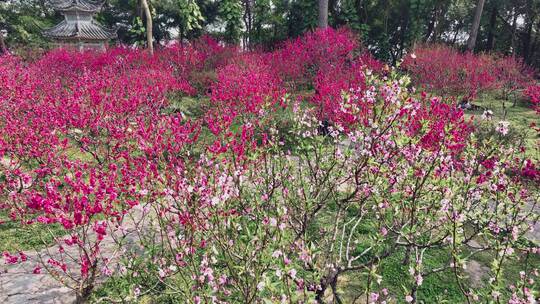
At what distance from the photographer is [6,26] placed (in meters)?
26.5

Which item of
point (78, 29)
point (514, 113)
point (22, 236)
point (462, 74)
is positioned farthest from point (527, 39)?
point (78, 29)

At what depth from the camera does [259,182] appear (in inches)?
185

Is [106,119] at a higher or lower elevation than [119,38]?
lower

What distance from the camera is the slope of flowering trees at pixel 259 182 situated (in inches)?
128

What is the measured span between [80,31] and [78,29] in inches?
9.0

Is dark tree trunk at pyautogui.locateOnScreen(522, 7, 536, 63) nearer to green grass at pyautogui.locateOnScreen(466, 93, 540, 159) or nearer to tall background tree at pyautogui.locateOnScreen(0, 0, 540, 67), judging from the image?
tall background tree at pyautogui.locateOnScreen(0, 0, 540, 67)

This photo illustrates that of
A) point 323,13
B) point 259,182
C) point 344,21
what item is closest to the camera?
point 259,182

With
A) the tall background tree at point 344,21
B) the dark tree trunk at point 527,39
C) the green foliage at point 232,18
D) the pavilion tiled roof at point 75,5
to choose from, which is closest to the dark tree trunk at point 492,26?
the tall background tree at point 344,21

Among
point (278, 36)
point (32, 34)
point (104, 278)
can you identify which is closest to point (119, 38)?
point (32, 34)

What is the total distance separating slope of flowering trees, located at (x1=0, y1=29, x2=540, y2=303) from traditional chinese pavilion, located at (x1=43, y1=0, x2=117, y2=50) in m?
12.3

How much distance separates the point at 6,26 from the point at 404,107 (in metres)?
32.6

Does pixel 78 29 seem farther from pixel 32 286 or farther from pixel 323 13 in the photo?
pixel 32 286

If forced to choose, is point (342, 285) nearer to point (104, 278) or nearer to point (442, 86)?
point (104, 278)

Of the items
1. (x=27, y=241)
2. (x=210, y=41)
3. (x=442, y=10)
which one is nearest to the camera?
(x=27, y=241)
